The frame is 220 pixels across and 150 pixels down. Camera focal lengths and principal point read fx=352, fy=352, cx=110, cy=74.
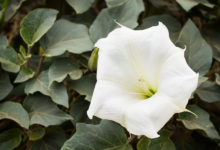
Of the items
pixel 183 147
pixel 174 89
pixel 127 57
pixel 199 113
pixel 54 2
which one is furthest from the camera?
pixel 54 2

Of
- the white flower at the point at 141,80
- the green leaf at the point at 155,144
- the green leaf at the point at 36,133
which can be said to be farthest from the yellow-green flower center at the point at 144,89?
the green leaf at the point at 36,133

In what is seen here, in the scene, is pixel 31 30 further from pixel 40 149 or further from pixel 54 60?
pixel 40 149

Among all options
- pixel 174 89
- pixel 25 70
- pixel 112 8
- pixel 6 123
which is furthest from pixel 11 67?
pixel 174 89

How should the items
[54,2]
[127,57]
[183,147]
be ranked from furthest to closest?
[54,2], [183,147], [127,57]

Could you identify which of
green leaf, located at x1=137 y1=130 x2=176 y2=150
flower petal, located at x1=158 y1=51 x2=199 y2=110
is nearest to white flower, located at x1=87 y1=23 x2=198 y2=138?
flower petal, located at x1=158 y1=51 x2=199 y2=110

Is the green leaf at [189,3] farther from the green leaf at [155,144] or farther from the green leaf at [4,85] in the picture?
the green leaf at [4,85]

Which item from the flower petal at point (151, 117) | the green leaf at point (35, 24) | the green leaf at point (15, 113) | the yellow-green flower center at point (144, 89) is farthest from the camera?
the green leaf at point (35, 24)

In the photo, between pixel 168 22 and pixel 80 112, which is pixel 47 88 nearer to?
pixel 80 112
